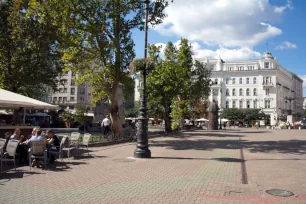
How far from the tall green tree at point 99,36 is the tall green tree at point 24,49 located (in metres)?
7.00

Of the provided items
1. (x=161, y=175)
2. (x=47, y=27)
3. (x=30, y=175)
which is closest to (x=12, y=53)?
(x=47, y=27)

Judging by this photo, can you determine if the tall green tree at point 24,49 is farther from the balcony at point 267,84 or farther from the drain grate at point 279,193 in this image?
the balcony at point 267,84

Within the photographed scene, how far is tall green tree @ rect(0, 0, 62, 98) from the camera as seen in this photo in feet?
85.5

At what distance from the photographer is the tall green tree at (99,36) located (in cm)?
1820

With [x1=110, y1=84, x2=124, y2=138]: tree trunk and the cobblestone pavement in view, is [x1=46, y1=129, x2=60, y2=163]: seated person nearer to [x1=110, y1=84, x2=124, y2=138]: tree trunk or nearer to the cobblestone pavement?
the cobblestone pavement

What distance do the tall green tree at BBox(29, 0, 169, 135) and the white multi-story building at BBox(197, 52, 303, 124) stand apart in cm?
6917

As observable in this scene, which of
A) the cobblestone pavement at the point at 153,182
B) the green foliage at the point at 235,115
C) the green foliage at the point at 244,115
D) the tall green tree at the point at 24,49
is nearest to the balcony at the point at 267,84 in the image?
the green foliage at the point at 244,115

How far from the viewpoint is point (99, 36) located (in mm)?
19188

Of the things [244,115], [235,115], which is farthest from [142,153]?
[235,115]

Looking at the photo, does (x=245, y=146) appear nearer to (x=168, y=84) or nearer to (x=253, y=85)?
(x=168, y=84)

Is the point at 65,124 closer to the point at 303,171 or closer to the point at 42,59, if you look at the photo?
the point at 42,59

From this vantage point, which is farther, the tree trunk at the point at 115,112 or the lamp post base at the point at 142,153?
the tree trunk at the point at 115,112

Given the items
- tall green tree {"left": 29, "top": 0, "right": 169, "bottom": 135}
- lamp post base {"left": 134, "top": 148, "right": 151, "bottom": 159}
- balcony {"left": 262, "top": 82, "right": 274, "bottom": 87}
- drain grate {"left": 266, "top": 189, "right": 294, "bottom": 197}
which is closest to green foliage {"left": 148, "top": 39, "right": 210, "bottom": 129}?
tall green tree {"left": 29, "top": 0, "right": 169, "bottom": 135}

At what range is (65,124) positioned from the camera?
35438 millimetres
